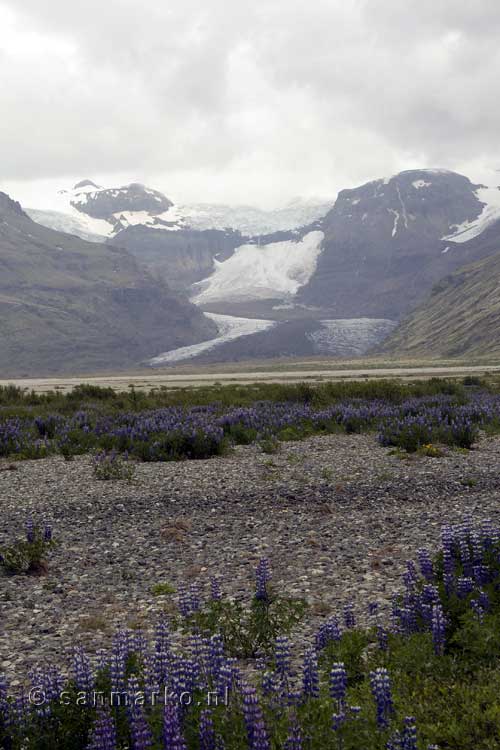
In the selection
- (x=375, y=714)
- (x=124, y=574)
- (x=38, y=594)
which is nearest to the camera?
(x=375, y=714)

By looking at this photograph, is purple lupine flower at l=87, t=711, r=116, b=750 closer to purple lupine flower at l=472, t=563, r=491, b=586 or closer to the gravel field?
the gravel field

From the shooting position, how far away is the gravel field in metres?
9.23

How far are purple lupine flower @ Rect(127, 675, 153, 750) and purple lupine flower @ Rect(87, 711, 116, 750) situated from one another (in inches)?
5.6

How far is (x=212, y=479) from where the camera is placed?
17.7 metres

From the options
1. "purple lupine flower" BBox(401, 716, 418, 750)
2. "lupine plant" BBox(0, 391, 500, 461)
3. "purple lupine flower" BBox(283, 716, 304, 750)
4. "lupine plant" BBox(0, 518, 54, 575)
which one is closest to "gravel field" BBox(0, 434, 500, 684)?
"lupine plant" BBox(0, 518, 54, 575)

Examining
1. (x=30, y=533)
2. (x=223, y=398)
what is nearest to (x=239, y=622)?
(x=30, y=533)

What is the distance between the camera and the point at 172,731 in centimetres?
469

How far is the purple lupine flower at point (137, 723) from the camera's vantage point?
472 centimetres

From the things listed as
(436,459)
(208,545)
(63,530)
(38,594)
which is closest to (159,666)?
(38,594)

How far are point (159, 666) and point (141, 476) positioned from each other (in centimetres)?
1284

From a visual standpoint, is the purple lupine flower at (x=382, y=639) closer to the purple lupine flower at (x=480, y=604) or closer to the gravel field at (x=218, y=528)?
the purple lupine flower at (x=480, y=604)

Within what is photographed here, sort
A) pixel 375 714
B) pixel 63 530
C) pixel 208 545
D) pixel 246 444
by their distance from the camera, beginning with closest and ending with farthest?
pixel 375 714 → pixel 208 545 → pixel 63 530 → pixel 246 444

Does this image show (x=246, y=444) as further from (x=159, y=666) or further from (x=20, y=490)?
(x=159, y=666)

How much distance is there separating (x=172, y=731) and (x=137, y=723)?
35 centimetres
